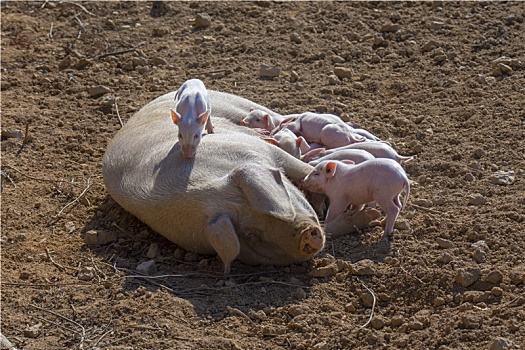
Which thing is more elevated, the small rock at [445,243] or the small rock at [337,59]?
the small rock at [445,243]

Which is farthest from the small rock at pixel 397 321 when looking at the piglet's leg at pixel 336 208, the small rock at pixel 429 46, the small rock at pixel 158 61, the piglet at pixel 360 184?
the small rock at pixel 158 61

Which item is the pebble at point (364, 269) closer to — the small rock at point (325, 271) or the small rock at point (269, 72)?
the small rock at point (325, 271)

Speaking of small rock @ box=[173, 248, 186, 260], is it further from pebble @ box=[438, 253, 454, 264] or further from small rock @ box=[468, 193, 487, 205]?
small rock @ box=[468, 193, 487, 205]

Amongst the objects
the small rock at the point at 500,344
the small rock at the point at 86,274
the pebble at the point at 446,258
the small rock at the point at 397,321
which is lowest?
the small rock at the point at 86,274

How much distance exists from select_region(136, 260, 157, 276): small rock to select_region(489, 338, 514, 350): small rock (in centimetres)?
225

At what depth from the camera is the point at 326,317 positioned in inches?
218

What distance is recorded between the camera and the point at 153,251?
21.2ft

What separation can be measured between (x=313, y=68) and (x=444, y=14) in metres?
1.55

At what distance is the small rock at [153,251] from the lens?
6.43 meters

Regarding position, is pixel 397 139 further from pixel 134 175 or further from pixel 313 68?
pixel 134 175

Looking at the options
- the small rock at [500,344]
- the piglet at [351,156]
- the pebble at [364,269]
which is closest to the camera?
the small rock at [500,344]

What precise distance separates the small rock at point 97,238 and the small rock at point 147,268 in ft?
1.67

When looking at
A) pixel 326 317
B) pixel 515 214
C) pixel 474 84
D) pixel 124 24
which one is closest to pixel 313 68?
pixel 474 84

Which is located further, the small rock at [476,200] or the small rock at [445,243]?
the small rock at [476,200]
